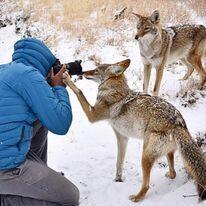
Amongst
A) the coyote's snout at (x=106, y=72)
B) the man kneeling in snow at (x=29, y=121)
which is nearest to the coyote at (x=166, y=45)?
the coyote's snout at (x=106, y=72)

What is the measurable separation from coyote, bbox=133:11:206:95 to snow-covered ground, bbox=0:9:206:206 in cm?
38

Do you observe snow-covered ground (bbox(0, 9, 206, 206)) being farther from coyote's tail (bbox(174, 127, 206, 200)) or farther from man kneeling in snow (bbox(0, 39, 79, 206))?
man kneeling in snow (bbox(0, 39, 79, 206))

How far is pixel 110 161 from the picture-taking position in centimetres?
599

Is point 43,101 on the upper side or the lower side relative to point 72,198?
upper

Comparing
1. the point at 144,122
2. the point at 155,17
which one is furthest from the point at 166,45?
the point at 144,122

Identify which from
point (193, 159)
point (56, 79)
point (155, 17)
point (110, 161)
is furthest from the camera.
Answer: point (155, 17)

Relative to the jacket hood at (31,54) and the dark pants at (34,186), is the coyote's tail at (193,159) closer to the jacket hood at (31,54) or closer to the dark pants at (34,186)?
the dark pants at (34,186)

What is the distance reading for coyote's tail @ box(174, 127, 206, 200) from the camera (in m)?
4.32

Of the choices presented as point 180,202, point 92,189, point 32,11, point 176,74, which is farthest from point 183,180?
point 32,11

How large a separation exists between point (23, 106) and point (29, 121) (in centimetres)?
17

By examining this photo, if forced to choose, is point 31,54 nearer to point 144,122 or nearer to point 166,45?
point 144,122

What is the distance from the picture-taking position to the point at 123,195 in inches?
202

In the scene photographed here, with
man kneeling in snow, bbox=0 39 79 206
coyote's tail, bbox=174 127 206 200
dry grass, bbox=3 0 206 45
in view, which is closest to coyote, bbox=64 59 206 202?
coyote's tail, bbox=174 127 206 200

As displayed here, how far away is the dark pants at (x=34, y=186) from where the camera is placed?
4.27 m
